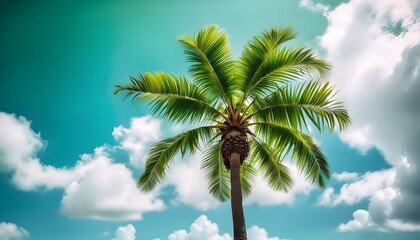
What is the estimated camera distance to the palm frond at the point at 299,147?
11.4 m

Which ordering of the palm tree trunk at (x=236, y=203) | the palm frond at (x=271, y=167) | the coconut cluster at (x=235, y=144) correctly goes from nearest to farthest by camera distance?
the palm tree trunk at (x=236, y=203), the coconut cluster at (x=235, y=144), the palm frond at (x=271, y=167)

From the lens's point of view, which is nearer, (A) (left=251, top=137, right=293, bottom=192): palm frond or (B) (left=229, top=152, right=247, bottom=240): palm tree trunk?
(B) (left=229, top=152, right=247, bottom=240): palm tree trunk

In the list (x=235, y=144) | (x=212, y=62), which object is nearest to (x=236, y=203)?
(x=235, y=144)

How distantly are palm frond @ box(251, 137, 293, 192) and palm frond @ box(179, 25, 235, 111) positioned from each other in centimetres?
221

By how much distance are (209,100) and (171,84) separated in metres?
1.35

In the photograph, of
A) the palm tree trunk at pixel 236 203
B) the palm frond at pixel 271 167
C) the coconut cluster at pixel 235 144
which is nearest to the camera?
the palm tree trunk at pixel 236 203

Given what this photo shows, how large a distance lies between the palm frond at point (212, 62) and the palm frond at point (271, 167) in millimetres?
2207

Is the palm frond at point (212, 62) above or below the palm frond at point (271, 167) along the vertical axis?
above

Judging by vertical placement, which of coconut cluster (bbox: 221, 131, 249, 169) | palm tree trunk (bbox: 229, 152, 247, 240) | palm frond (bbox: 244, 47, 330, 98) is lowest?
palm tree trunk (bbox: 229, 152, 247, 240)

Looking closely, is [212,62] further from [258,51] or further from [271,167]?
[271,167]

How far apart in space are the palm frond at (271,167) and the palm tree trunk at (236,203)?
190cm

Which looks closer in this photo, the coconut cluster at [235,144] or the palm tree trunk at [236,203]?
the palm tree trunk at [236,203]

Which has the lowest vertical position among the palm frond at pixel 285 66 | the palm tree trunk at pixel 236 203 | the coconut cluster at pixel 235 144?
the palm tree trunk at pixel 236 203

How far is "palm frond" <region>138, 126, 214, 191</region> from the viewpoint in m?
11.7
